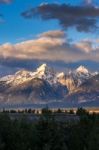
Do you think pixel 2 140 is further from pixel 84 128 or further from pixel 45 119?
pixel 84 128

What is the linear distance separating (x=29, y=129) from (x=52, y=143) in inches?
165

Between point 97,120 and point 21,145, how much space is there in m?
19.5

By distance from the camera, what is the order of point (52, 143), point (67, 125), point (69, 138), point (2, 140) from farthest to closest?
point (67, 125) → point (69, 138) → point (52, 143) → point (2, 140)

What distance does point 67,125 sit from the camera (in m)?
89.4

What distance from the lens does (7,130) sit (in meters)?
74.6

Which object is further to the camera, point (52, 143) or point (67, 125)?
point (67, 125)

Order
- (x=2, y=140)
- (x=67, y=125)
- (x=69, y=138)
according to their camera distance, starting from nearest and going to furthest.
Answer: (x=2, y=140) < (x=69, y=138) < (x=67, y=125)

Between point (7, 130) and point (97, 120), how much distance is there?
1955cm

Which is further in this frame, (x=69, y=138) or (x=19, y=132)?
(x=69, y=138)

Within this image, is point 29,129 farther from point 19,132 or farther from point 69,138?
point 69,138

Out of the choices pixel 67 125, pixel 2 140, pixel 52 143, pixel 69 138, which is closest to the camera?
pixel 2 140

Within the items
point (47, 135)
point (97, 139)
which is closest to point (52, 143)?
point (47, 135)

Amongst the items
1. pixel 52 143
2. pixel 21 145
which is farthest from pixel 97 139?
pixel 21 145

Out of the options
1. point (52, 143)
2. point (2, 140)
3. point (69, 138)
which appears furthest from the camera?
point (69, 138)
